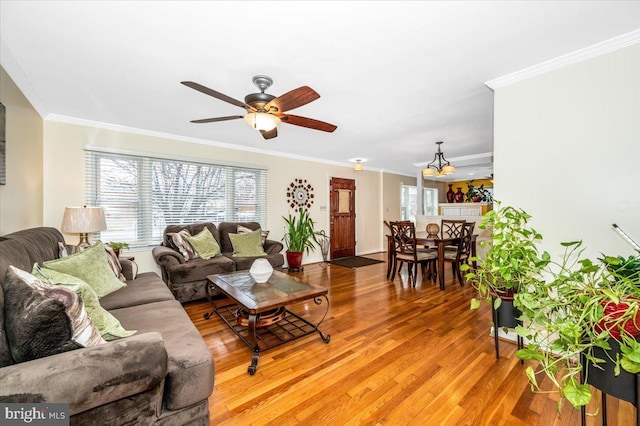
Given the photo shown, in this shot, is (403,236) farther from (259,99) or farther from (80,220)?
(80,220)

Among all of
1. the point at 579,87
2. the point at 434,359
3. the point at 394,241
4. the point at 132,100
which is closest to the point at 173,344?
the point at 434,359

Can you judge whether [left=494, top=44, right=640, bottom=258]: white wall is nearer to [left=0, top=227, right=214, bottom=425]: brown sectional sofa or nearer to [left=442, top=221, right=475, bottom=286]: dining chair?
[left=442, top=221, right=475, bottom=286]: dining chair

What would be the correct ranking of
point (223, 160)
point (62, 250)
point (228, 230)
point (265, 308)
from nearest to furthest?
point (265, 308), point (62, 250), point (228, 230), point (223, 160)

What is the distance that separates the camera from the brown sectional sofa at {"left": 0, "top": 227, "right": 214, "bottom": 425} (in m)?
0.88

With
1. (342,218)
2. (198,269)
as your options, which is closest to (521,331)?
(198,269)

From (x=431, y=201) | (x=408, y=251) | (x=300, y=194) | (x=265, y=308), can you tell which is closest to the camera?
(x=265, y=308)

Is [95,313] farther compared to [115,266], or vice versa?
[115,266]

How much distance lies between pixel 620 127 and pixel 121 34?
3.43m

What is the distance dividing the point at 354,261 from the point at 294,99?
4430mm

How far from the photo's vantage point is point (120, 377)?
3.23 feet

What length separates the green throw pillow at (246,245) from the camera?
12.9ft

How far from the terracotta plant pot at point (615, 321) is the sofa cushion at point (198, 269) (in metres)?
3.42

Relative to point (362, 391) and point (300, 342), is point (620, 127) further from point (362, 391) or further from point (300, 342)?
point (300, 342)

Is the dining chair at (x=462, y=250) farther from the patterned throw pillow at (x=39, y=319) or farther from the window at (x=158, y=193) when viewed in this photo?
the patterned throw pillow at (x=39, y=319)
